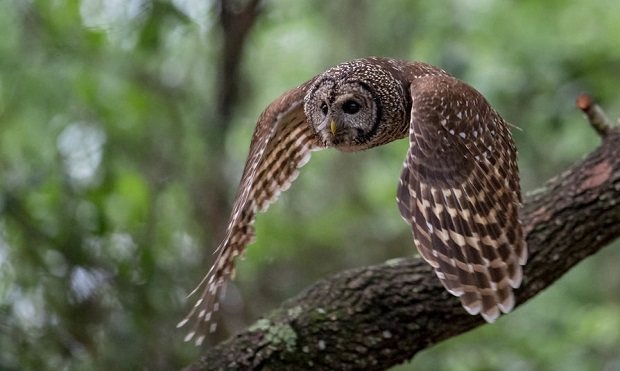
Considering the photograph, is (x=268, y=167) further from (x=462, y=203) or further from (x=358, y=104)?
(x=462, y=203)

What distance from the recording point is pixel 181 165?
19.0 ft

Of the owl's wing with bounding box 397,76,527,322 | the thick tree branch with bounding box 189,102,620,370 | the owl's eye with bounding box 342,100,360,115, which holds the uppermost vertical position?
the owl's eye with bounding box 342,100,360,115

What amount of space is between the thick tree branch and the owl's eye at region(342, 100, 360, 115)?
0.76m

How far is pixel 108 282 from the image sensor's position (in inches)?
189

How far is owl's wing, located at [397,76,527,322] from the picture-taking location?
3180 mm

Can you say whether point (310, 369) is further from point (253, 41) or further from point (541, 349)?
point (253, 41)

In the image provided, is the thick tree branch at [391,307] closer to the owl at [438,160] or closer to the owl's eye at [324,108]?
the owl at [438,160]

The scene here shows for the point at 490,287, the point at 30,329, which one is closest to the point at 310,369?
the point at 490,287

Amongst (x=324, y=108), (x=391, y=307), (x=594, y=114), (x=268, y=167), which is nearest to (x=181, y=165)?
(x=268, y=167)

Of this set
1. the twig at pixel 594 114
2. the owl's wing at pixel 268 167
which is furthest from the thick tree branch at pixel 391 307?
the owl's wing at pixel 268 167

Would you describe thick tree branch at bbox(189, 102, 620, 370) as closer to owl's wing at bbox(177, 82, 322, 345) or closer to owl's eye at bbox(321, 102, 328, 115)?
owl's wing at bbox(177, 82, 322, 345)

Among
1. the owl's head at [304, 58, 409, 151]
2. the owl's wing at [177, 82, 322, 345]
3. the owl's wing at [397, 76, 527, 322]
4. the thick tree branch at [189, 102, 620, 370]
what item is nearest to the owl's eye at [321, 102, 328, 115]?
the owl's head at [304, 58, 409, 151]

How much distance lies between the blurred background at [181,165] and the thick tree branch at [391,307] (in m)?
1.20

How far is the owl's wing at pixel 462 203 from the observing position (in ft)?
10.4
